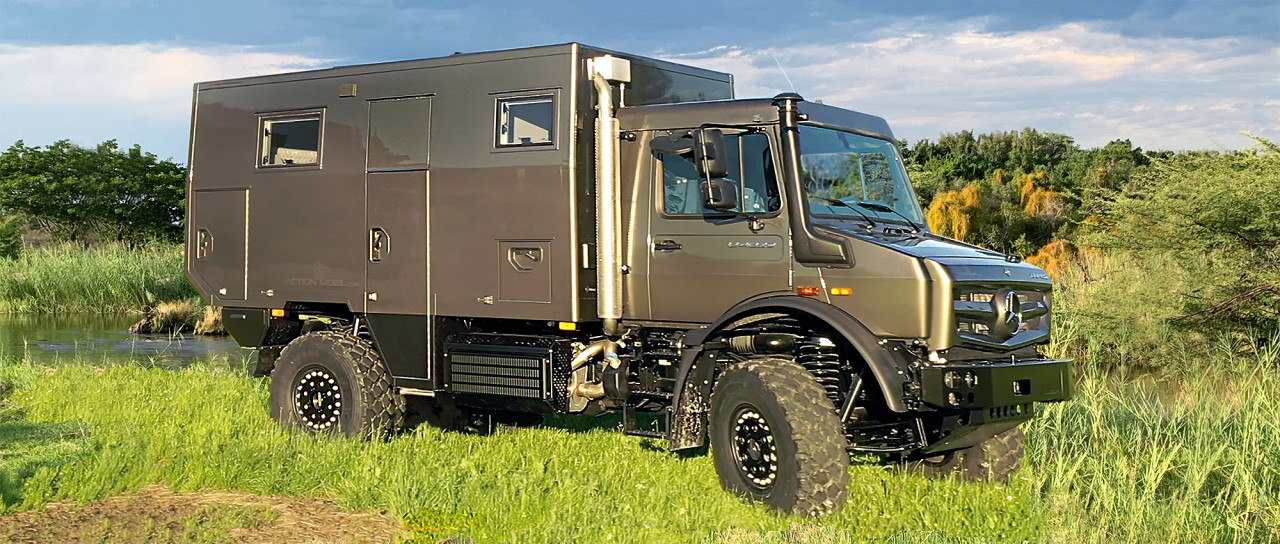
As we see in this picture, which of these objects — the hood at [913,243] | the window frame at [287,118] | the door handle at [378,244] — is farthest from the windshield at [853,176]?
the window frame at [287,118]

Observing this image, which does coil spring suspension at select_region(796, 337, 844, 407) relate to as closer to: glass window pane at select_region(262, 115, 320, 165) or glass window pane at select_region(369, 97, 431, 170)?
glass window pane at select_region(369, 97, 431, 170)

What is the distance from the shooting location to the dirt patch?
702cm

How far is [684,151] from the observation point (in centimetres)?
846

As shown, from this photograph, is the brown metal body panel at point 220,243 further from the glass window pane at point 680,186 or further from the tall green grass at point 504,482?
the glass window pane at point 680,186

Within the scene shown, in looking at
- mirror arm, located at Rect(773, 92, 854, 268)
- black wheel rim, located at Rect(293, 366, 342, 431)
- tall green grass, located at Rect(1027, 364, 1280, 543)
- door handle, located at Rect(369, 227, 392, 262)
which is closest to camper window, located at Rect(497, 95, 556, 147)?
door handle, located at Rect(369, 227, 392, 262)

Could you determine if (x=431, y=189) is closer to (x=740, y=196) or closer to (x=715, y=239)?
(x=715, y=239)

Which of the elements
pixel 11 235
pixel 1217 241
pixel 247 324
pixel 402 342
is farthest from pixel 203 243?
pixel 11 235

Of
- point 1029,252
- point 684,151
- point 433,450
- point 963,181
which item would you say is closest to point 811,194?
point 684,151

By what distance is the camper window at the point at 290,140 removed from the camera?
10812mm

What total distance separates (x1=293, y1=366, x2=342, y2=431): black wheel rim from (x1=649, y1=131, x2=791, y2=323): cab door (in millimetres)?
3286

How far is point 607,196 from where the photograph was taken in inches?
358

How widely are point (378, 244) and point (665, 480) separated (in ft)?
11.3

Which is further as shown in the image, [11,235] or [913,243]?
[11,235]

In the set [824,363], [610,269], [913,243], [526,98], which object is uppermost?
[526,98]
